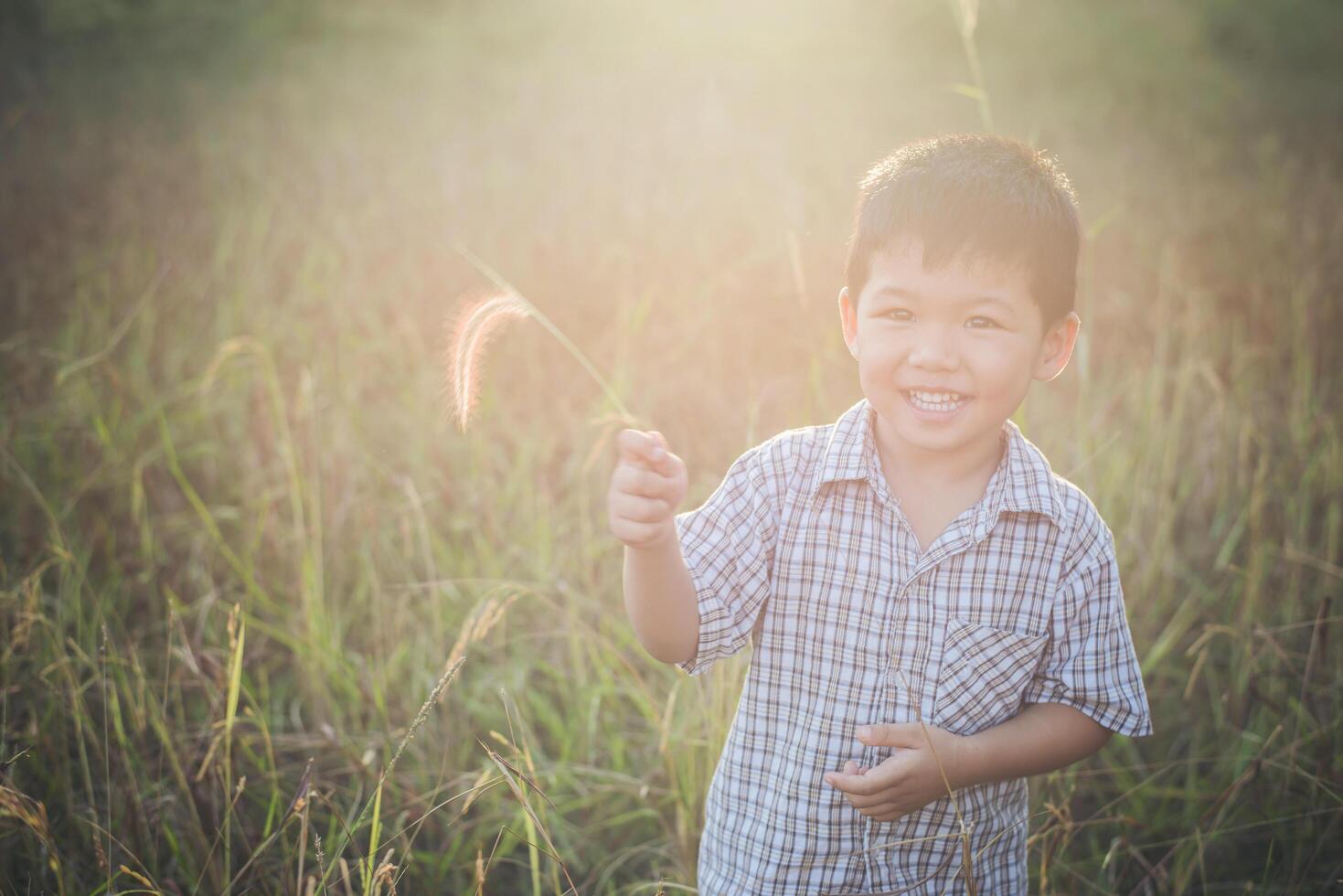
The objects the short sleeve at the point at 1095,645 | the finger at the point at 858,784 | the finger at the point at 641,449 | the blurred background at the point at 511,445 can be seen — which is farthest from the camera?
the blurred background at the point at 511,445

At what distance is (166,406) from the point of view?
125 inches

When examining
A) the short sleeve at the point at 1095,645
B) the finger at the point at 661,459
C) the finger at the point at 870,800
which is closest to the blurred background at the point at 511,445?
the short sleeve at the point at 1095,645

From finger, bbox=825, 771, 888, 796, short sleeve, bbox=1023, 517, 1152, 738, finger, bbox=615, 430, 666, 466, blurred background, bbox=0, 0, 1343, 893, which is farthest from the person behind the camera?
blurred background, bbox=0, 0, 1343, 893

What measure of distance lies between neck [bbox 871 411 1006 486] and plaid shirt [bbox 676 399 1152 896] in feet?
0.08

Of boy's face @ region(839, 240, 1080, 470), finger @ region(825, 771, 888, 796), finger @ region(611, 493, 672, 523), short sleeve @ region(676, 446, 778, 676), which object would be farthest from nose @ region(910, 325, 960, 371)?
finger @ region(825, 771, 888, 796)

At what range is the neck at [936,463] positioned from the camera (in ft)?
4.20

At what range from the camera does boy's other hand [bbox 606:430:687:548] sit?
1039mm

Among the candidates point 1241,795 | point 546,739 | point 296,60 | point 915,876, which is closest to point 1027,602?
point 915,876

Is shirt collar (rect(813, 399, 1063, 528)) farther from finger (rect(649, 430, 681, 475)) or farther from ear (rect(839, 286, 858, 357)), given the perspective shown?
finger (rect(649, 430, 681, 475))

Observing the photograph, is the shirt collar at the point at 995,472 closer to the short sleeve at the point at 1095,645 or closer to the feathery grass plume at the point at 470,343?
the short sleeve at the point at 1095,645

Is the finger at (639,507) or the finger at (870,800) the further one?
the finger at (870,800)

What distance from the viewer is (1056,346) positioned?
128 cm

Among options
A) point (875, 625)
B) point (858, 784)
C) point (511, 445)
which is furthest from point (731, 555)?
point (511, 445)

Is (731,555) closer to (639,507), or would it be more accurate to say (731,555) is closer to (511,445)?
(639,507)
